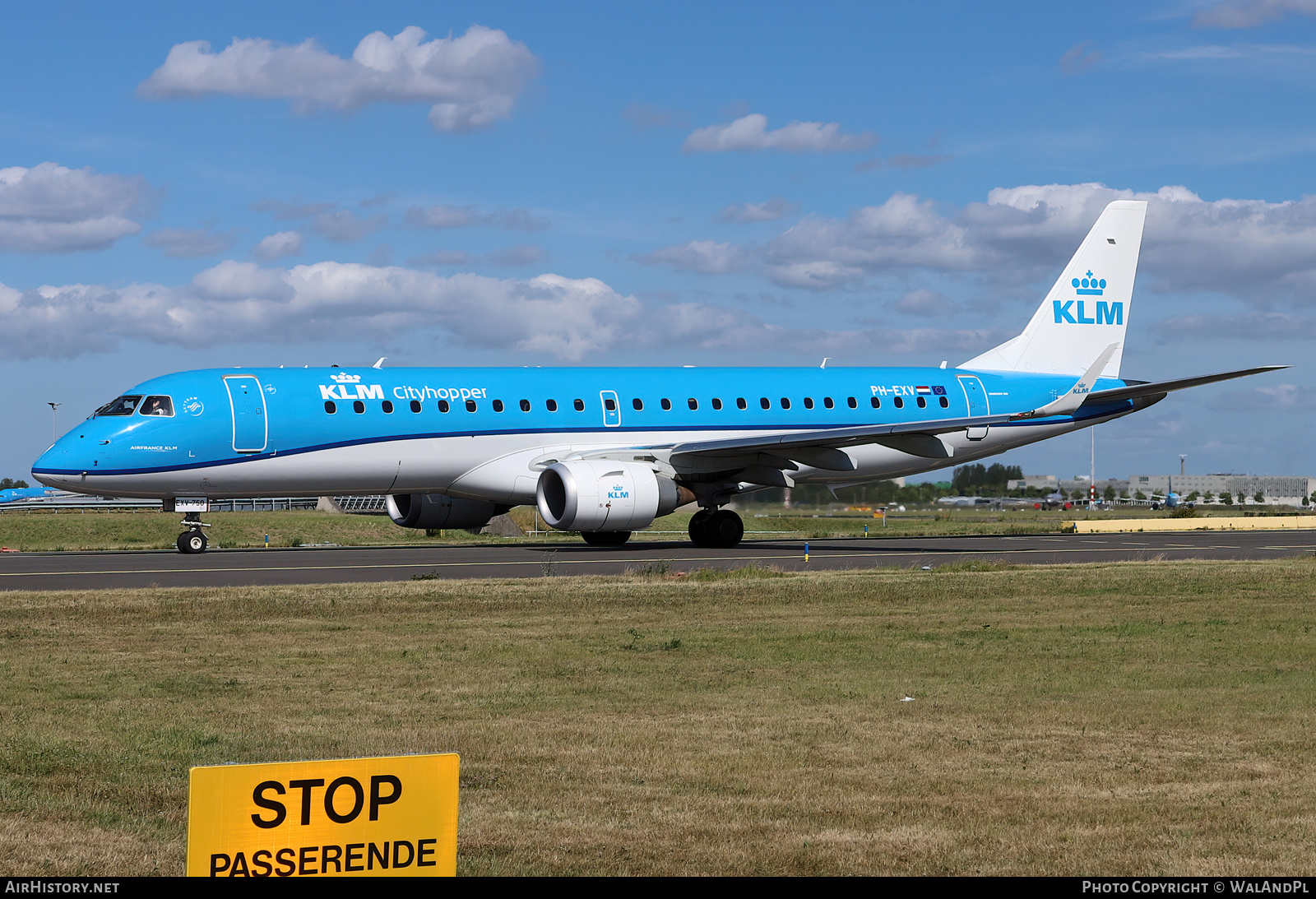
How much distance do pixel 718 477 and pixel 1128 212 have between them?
55.8ft

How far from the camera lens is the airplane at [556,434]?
96.2ft

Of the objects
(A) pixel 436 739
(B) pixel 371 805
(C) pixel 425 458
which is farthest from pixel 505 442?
(B) pixel 371 805

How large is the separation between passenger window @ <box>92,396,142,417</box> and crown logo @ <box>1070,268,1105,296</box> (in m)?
26.3

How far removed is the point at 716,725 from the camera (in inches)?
402

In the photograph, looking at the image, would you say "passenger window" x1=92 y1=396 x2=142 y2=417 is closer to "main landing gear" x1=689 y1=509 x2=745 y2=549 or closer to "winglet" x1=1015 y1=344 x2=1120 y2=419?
"main landing gear" x1=689 y1=509 x2=745 y2=549

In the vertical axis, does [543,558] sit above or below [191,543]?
below

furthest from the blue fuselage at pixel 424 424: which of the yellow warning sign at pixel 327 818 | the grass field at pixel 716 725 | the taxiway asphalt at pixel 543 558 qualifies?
the yellow warning sign at pixel 327 818

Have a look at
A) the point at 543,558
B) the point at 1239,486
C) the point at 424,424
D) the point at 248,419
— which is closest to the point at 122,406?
the point at 248,419

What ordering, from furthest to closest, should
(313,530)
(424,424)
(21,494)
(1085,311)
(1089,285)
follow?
1. (21,494)
2. (313,530)
3. (1089,285)
4. (1085,311)
5. (424,424)

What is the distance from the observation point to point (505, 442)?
31.8 m

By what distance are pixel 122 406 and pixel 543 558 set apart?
371 inches

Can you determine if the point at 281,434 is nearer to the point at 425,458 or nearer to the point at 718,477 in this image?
the point at 425,458

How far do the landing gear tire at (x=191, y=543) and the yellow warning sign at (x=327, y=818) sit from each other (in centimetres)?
2845

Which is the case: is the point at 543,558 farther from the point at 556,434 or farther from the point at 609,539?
the point at 609,539
